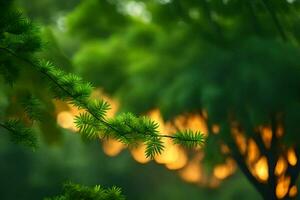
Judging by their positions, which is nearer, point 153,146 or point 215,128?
point 153,146

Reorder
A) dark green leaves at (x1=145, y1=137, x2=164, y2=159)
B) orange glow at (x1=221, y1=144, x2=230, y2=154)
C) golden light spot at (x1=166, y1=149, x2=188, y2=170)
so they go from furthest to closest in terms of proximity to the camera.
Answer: golden light spot at (x1=166, y1=149, x2=188, y2=170)
orange glow at (x1=221, y1=144, x2=230, y2=154)
dark green leaves at (x1=145, y1=137, x2=164, y2=159)

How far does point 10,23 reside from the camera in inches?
97.6

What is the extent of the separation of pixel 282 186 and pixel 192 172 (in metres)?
5.07

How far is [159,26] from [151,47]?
357mm

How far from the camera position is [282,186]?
905cm

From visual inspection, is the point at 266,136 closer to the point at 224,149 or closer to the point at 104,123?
the point at 224,149

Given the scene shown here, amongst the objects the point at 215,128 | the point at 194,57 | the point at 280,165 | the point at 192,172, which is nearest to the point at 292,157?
the point at 280,165

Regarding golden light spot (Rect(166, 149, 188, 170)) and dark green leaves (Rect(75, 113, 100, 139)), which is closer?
dark green leaves (Rect(75, 113, 100, 139))

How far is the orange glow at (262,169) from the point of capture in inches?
362

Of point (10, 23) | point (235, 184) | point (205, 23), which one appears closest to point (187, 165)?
point (235, 184)

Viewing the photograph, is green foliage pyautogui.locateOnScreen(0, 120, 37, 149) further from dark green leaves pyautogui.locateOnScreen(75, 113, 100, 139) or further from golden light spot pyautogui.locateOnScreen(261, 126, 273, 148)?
golden light spot pyautogui.locateOnScreen(261, 126, 273, 148)

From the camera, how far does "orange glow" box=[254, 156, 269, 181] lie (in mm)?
9184

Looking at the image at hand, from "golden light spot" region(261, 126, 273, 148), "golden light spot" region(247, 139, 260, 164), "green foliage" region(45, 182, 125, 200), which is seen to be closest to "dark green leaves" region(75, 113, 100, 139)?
"green foliage" region(45, 182, 125, 200)

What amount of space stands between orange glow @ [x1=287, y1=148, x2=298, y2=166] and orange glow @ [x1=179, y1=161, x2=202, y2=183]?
4405mm
